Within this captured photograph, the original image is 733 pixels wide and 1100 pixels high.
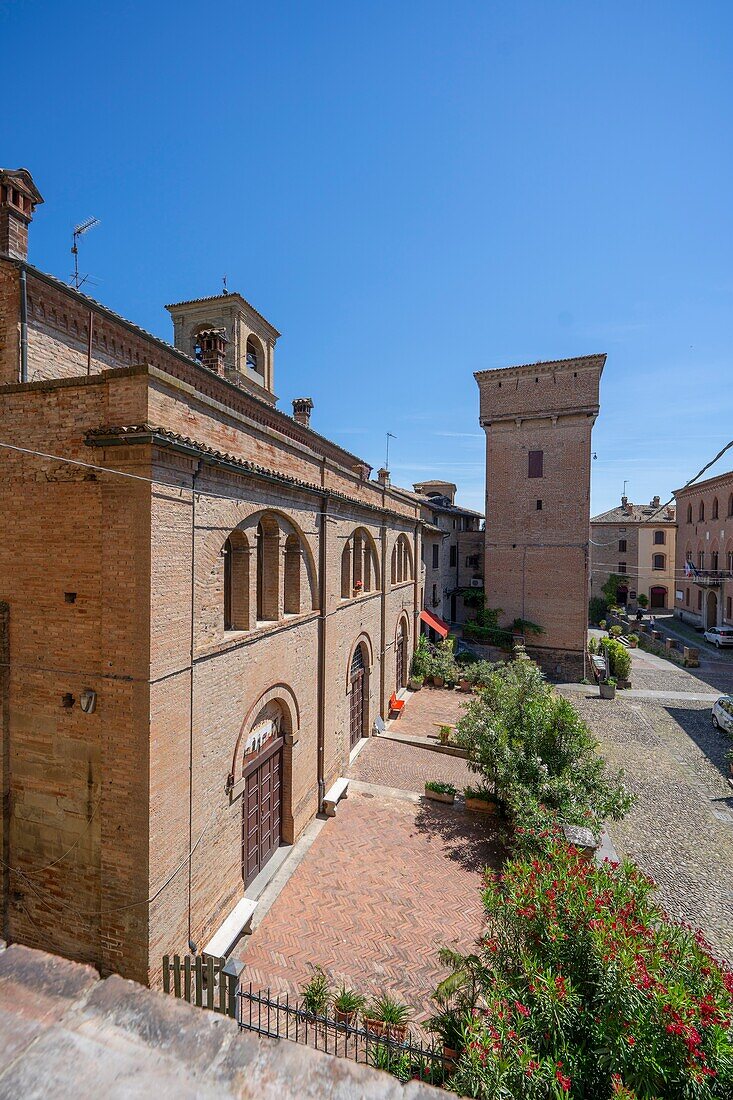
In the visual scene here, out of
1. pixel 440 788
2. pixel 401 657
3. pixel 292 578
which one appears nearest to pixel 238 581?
pixel 292 578

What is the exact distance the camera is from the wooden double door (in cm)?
917

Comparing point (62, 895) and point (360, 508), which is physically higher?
point (360, 508)

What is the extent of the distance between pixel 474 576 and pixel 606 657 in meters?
12.9

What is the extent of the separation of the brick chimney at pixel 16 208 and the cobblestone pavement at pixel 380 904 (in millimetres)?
12389

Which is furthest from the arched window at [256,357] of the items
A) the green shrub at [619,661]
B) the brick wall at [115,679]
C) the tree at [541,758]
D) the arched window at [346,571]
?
the green shrub at [619,661]

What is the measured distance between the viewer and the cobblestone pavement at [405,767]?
1391 cm

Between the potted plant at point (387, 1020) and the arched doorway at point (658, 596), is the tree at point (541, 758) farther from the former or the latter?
the arched doorway at point (658, 596)

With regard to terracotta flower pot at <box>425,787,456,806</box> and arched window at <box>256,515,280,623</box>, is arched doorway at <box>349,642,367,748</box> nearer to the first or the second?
terracotta flower pot at <box>425,787,456,806</box>

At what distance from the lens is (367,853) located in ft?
34.4

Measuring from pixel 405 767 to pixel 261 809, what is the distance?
20.4 feet

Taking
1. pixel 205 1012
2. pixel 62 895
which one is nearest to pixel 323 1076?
pixel 205 1012

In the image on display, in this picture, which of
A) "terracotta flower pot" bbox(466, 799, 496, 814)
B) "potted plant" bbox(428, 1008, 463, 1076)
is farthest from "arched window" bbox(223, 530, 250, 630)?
"terracotta flower pot" bbox(466, 799, 496, 814)

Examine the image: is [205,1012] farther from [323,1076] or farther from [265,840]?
[265,840]

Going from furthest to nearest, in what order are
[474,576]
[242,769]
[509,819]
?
[474,576], [509,819], [242,769]
